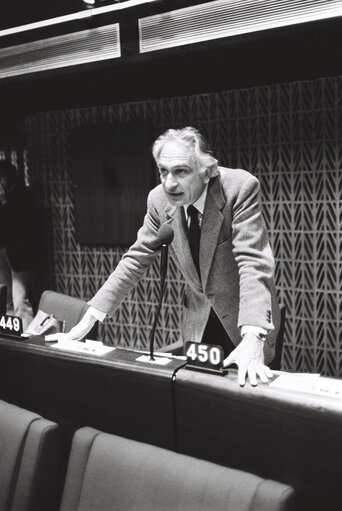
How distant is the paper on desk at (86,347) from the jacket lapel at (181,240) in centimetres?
48

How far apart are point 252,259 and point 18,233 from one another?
354cm

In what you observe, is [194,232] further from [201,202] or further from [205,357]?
[205,357]

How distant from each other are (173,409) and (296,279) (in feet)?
9.53

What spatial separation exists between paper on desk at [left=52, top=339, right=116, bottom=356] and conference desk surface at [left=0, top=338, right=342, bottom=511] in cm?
3

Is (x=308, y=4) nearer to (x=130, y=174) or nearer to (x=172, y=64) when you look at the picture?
(x=172, y=64)

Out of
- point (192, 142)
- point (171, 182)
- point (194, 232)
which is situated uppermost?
point (192, 142)

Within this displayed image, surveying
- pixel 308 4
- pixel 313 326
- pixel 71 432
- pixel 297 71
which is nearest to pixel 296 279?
pixel 313 326

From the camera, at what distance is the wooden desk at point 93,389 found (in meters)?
1.32

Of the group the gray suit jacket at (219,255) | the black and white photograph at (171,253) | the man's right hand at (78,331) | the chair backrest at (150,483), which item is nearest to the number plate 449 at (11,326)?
the black and white photograph at (171,253)

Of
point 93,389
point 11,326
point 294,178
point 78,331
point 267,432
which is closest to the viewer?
point 267,432

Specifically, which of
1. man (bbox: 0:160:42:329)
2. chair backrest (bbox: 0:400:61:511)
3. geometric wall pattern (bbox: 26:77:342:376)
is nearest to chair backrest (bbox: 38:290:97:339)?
chair backrest (bbox: 0:400:61:511)

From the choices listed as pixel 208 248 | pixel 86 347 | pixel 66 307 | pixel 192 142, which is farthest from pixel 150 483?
pixel 66 307

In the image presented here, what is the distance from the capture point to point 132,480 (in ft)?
3.96

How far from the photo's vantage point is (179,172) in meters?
1.77
